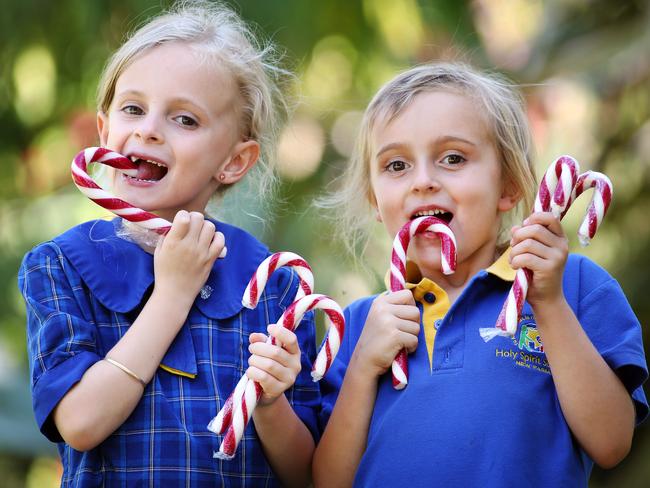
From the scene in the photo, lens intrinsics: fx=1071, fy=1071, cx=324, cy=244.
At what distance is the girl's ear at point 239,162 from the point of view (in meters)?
3.22

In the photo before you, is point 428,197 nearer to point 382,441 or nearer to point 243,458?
point 382,441

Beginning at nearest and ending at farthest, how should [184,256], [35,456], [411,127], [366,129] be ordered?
[184,256] → [411,127] → [366,129] → [35,456]

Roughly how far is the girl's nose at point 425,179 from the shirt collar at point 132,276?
531mm

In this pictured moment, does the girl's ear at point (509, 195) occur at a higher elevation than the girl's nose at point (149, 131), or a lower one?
lower

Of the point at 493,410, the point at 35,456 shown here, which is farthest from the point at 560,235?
the point at 35,456

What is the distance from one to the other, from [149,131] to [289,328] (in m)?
0.68

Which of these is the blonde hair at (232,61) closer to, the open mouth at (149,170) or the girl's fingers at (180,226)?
the open mouth at (149,170)

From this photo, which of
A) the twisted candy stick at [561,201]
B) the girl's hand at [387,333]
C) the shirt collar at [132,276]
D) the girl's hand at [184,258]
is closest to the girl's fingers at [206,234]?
the girl's hand at [184,258]

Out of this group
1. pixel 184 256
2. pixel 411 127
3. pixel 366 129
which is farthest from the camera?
pixel 366 129

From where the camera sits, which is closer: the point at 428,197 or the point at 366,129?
the point at 428,197

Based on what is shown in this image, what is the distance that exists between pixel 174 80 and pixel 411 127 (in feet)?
2.27

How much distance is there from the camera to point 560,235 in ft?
8.82

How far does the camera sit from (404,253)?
3.00m

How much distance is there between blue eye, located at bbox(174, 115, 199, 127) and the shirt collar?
13.6 inches
